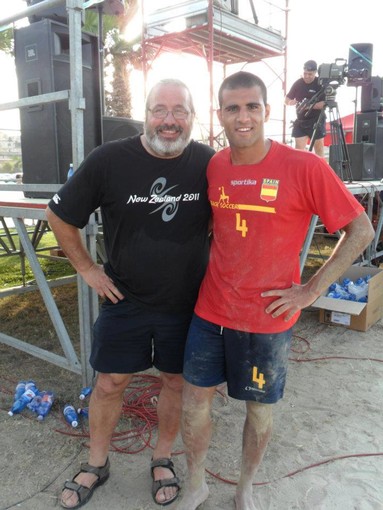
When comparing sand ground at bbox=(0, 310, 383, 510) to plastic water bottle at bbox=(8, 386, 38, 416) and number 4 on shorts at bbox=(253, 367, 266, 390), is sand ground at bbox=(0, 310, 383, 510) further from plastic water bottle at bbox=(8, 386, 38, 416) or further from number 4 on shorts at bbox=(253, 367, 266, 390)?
number 4 on shorts at bbox=(253, 367, 266, 390)

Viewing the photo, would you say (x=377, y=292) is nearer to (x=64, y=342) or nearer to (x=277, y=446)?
(x=277, y=446)

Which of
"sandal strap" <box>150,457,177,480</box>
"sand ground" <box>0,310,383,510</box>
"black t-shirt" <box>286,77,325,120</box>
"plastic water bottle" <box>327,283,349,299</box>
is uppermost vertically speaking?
"black t-shirt" <box>286,77,325,120</box>

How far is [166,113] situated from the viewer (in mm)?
1998

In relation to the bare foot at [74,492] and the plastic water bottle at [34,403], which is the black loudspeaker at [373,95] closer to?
the plastic water bottle at [34,403]

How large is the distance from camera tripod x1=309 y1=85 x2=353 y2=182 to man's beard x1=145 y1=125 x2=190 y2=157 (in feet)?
13.3

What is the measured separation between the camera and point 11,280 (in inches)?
265

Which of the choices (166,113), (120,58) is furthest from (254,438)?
(120,58)

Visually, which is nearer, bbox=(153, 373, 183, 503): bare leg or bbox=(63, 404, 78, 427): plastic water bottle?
bbox=(153, 373, 183, 503): bare leg

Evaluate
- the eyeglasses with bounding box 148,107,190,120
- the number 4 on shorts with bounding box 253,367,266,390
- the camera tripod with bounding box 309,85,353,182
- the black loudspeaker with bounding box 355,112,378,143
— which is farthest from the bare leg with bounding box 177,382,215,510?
the black loudspeaker with bounding box 355,112,378,143

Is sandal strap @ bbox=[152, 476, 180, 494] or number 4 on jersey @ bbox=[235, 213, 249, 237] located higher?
number 4 on jersey @ bbox=[235, 213, 249, 237]

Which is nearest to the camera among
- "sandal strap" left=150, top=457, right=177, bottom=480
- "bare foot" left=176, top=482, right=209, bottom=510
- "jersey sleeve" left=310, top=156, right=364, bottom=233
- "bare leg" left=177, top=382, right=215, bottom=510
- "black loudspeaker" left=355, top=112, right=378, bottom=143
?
"jersey sleeve" left=310, top=156, right=364, bottom=233

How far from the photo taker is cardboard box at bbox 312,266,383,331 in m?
4.42

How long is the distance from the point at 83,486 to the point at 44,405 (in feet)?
2.86

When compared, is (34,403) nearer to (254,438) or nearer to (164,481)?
(164,481)
